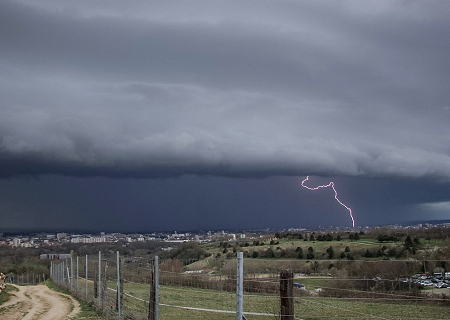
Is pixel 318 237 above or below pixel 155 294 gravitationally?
below

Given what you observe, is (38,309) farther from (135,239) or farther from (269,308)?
(135,239)

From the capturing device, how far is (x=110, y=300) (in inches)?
663

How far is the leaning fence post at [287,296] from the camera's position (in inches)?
273

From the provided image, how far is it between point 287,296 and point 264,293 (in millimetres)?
12816

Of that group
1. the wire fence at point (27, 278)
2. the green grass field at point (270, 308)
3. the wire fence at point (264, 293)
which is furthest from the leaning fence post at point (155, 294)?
the wire fence at point (27, 278)

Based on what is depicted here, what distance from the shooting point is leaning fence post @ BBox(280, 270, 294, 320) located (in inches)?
273

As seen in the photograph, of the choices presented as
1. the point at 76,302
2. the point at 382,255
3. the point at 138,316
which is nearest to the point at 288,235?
the point at 382,255

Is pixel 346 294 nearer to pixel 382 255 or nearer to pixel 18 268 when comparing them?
pixel 382 255

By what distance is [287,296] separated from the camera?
6996 mm

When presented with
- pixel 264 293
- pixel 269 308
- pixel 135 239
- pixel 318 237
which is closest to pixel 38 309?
pixel 264 293

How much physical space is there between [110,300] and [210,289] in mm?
12256

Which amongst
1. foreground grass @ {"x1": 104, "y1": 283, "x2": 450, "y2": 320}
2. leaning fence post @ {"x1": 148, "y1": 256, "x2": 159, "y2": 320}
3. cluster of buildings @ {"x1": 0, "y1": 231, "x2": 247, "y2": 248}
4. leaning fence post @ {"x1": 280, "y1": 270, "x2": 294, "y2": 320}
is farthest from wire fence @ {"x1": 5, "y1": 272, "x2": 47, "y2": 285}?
leaning fence post @ {"x1": 280, "y1": 270, "x2": 294, "y2": 320}

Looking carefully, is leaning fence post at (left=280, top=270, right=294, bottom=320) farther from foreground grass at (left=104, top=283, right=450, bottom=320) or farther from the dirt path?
the dirt path

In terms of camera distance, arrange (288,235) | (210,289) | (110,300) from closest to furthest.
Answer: (110,300), (210,289), (288,235)
